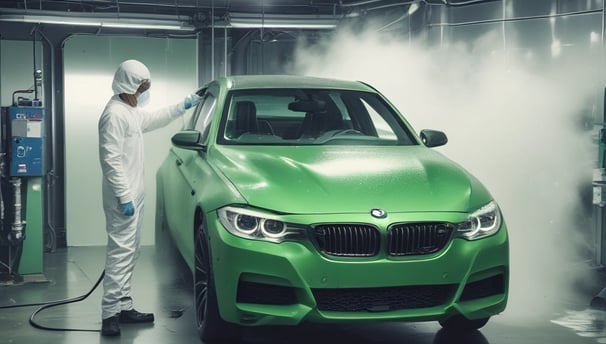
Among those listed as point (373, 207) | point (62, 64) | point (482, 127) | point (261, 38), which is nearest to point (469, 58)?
point (482, 127)

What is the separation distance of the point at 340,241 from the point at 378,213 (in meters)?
0.25

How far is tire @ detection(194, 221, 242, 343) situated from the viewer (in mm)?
4582

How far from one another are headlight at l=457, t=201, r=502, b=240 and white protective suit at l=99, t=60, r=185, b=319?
2064mm

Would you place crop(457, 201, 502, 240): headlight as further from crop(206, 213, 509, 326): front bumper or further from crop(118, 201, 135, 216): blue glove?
crop(118, 201, 135, 216): blue glove

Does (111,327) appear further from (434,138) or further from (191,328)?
(434,138)

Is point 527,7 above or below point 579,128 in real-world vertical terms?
above

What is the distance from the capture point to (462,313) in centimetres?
436

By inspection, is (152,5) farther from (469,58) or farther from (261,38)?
(469,58)

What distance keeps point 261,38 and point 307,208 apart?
5868mm

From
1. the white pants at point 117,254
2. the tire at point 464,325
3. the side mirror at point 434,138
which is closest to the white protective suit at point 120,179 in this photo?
the white pants at point 117,254

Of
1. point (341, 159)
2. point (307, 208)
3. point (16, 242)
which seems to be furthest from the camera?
point (16, 242)

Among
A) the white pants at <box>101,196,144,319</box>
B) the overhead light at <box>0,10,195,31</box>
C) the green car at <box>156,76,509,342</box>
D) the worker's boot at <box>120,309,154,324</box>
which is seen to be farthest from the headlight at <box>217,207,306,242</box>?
the overhead light at <box>0,10,195,31</box>

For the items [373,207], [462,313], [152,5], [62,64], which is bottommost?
[462,313]

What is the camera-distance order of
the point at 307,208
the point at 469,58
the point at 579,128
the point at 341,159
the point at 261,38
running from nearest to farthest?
the point at 307,208, the point at 341,159, the point at 579,128, the point at 469,58, the point at 261,38
